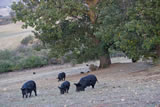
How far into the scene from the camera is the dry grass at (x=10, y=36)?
238ft

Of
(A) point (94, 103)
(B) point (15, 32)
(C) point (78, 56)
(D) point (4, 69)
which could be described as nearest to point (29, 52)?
(D) point (4, 69)

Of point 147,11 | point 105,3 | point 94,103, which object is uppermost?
point 105,3

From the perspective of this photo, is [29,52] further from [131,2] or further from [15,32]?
[131,2]

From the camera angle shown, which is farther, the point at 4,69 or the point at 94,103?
the point at 4,69

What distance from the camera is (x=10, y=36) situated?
8025 centimetres

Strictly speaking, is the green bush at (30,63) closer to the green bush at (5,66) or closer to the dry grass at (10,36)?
the green bush at (5,66)

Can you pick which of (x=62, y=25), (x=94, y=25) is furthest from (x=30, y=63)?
(x=94, y=25)

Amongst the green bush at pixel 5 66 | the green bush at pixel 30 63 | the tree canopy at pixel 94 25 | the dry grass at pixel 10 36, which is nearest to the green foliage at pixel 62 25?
the tree canopy at pixel 94 25

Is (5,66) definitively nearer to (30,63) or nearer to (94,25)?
(30,63)

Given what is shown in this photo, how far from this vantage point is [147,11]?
62.2 feet

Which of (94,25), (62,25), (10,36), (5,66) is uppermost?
(10,36)

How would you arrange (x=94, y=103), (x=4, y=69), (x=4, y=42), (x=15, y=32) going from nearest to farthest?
(x=94, y=103), (x=4, y=69), (x=4, y=42), (x=15, y=32)

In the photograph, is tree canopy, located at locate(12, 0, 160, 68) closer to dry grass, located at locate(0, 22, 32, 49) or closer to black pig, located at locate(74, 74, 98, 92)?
black pig, located at locate(74, 74, 98, 92)

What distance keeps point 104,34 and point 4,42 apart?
56554 millimetres
